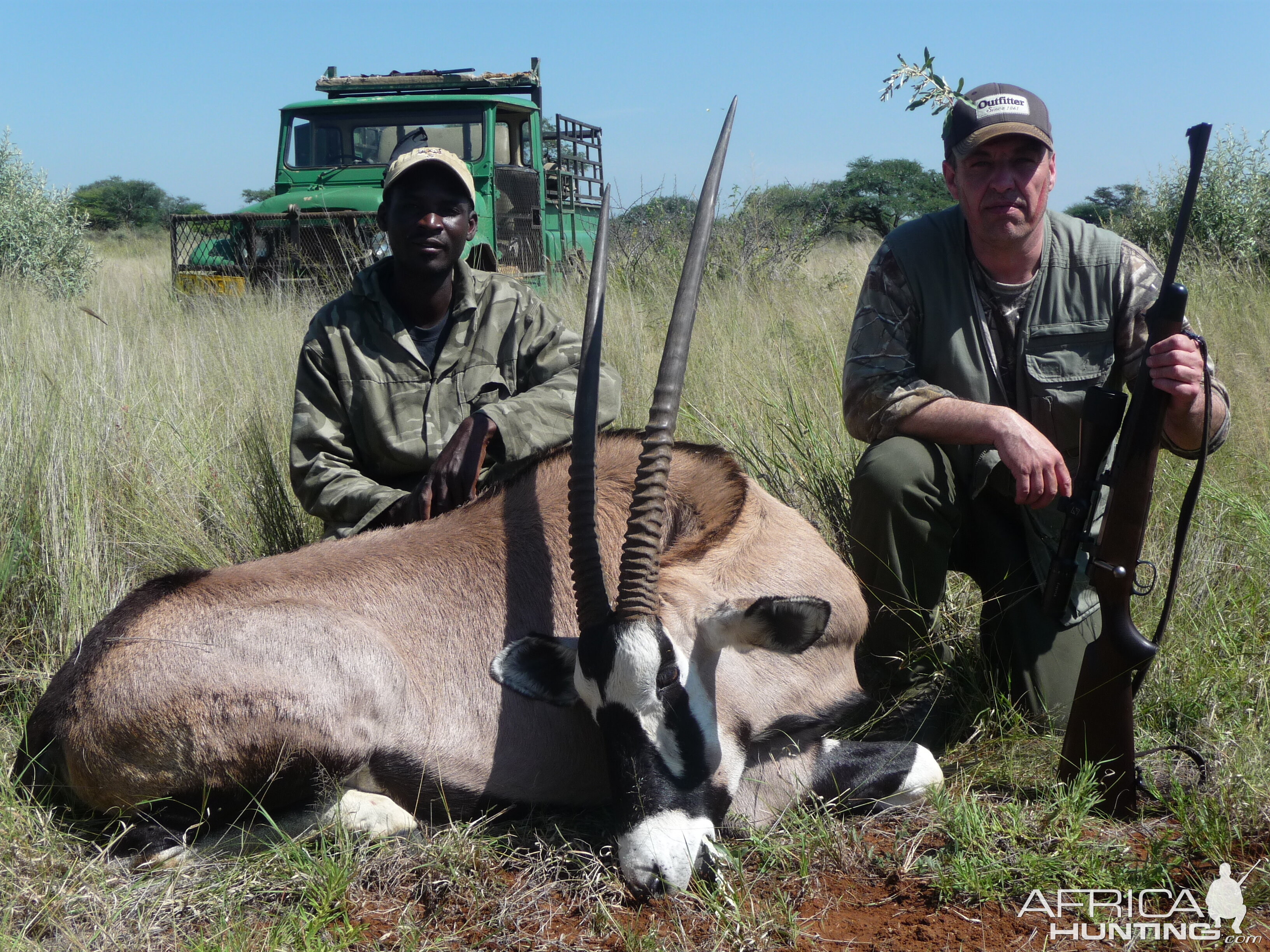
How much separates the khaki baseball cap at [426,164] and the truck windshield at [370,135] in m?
7.12

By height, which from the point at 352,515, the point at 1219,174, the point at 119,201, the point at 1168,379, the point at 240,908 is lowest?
the point at 240,908

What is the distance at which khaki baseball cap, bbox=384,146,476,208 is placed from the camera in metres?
4.14

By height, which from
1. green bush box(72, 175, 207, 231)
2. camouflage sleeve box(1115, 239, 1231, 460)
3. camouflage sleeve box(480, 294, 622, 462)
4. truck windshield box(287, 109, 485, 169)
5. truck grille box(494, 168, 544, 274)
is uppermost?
green bush box(72, 175, 207, 231)

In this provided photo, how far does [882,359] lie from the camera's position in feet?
12.1

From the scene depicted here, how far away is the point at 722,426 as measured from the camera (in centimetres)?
526

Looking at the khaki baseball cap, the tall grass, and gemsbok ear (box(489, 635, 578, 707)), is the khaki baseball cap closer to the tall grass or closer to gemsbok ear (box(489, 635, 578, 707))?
the tall grass

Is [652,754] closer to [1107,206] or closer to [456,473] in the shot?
[456,473]

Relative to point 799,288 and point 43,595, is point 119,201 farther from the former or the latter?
point 43,595

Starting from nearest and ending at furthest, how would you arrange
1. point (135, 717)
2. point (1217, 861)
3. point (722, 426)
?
point (1217, 861), point (135, 717), point (722, 426)

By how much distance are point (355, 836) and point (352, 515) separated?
53.5 inches

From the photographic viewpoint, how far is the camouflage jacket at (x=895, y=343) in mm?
3627

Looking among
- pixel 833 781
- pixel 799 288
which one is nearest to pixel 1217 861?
pixel 833 781

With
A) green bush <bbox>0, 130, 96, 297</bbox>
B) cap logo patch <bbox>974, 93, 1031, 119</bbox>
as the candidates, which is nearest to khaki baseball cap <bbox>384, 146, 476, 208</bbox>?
cap logo patch <bbox>974, 93, 1031, 119</bbox>

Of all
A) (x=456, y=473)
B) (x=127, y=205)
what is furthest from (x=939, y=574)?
(x=127, y=205)
